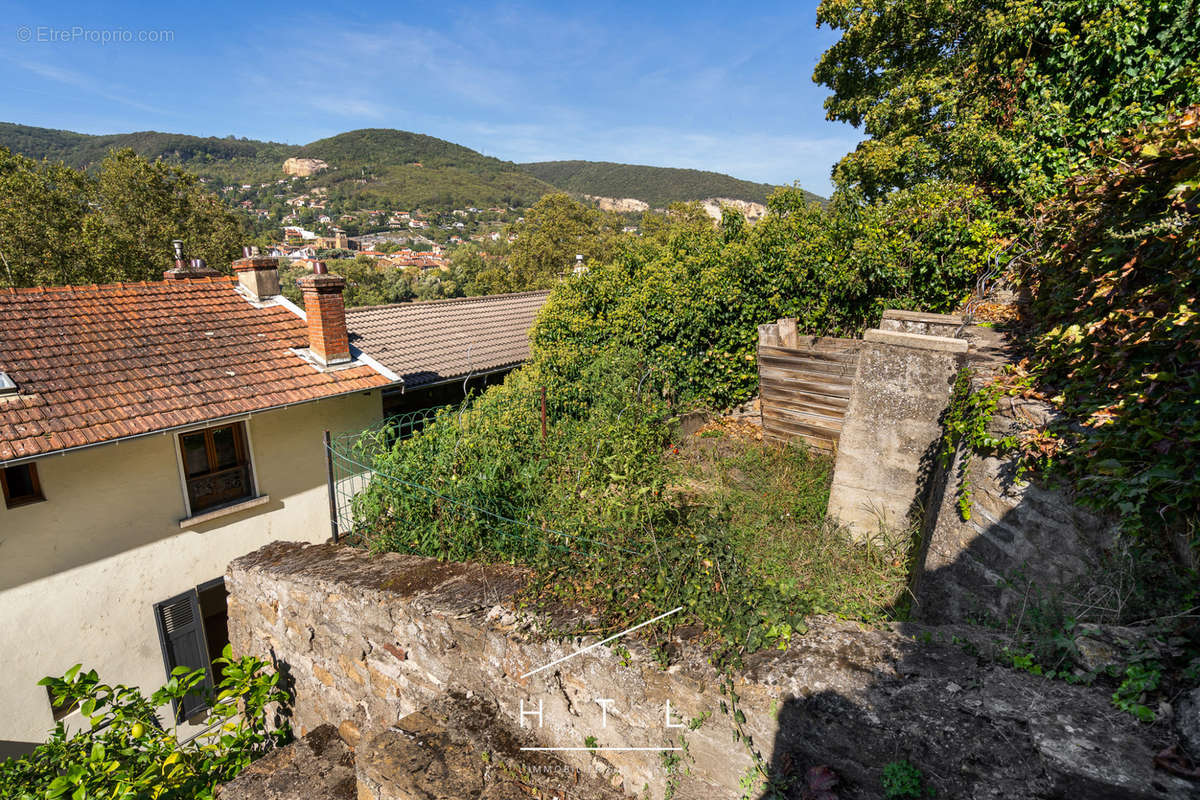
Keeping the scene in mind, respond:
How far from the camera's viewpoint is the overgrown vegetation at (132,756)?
3412 millimetres

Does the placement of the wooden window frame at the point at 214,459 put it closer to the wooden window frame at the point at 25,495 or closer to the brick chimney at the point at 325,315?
the wooden window frame at the point at 25,495

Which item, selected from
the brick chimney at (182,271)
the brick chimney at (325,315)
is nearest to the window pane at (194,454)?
the brick chimney at (325,315)

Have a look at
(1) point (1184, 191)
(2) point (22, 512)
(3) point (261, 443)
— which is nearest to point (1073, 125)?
(1) point (1184, 191)

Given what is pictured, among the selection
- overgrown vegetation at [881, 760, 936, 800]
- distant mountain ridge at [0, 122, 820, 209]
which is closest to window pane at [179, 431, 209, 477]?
overgrown vegetation at [881, 760, 936, 800]

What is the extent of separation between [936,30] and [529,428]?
1294cm

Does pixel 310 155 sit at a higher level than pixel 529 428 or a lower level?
higher

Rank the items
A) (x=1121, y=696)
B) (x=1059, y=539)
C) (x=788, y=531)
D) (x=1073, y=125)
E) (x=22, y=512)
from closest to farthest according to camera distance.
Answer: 1. (x=1121, y=696)
2. (x=1059, y=539)
3. (x=788, y=531)
4. (x=22, y=512)
5. (x=1073, y=125)

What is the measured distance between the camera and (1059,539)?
114 inches

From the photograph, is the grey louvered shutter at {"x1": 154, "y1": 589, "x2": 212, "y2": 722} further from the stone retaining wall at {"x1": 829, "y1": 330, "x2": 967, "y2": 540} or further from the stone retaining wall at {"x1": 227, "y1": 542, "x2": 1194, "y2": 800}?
the stone retaining wall at {"x1": 829, "y1": 330, "x2": 967, "y2": 540}

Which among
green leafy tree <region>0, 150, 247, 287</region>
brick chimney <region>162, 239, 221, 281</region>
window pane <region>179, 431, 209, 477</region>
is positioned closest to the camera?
window pane <region>179, 431, 209, 477</region>

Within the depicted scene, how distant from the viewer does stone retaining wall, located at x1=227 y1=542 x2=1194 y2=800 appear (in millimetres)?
1951

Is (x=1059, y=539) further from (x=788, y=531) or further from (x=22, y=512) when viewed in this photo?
(x=22, y=512)

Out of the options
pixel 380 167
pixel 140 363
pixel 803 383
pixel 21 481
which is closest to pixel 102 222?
pixel 140 363

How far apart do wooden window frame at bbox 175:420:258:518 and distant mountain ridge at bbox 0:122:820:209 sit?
88.7m
